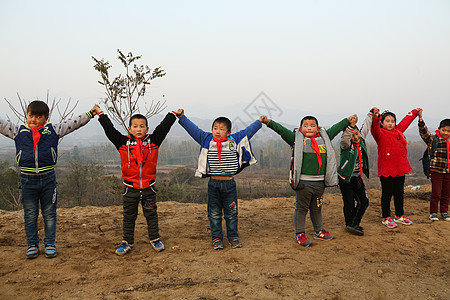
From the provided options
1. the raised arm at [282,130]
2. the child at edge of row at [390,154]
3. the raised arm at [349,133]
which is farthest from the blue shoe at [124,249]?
the child at edge of row at [390,154]

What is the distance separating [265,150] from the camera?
51.3m

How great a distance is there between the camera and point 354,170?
4.54 m

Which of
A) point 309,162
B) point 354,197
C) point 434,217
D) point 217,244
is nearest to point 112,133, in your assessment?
point 217,244

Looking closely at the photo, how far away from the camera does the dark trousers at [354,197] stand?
4551 millimetres

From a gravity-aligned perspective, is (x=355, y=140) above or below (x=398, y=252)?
above

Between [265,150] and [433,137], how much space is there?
4613 cm

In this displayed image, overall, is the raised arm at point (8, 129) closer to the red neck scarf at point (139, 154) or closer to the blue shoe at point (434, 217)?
the red neck scarf at point (139, 154)

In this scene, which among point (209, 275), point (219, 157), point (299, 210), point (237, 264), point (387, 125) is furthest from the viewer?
point (387, 125)

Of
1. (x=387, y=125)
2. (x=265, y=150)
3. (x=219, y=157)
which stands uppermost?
(x=387, y=125)

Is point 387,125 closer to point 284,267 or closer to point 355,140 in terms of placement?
point 355,140

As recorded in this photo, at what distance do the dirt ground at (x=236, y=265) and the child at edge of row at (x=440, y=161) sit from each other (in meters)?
0.47

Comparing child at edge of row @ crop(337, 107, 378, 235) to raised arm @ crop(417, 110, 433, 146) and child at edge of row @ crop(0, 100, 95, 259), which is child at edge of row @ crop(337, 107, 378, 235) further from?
child at edge of row @ crop(0, 100, 95, 259)

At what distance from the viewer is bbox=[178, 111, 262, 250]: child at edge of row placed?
400cm

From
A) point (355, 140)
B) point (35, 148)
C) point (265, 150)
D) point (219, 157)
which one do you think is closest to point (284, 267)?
point (219, 157)
